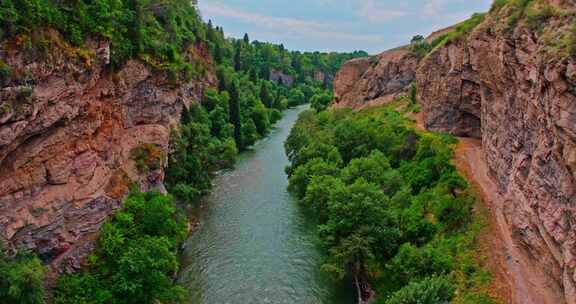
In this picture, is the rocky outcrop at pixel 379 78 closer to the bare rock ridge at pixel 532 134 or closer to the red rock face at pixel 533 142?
the bare rock ridge at pixel 532 134

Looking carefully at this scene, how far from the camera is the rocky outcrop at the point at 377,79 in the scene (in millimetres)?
63156

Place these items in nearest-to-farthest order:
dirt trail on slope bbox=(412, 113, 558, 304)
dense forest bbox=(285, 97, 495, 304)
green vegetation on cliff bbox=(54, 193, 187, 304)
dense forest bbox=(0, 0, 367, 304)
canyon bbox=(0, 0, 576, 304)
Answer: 1. canyon bbox=(0, 0, 576, 304)
2. dense forest bbox=(0, 0, 367, 304)
3. dirt trail on slope bbox=(412, 113, 558, 304)
4. green vegetation on cliff bbox=(54, 193, 187, 304)
5. dense forest bbox=(285, 97, 495, 304)

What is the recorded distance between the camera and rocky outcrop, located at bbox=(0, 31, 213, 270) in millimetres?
19141

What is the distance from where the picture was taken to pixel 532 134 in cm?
2159

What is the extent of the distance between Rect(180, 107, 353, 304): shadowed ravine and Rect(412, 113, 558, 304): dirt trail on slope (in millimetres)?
7957

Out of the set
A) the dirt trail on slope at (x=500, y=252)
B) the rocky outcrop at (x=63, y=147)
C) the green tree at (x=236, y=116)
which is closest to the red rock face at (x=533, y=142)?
the dirt trail on slope at (x=500, y=252)

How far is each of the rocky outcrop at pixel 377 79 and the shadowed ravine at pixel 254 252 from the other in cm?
2676

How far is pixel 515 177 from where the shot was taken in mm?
22812

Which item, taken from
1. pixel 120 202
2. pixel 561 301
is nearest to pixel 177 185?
pixel 120 202

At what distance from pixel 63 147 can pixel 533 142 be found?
77.0 feet

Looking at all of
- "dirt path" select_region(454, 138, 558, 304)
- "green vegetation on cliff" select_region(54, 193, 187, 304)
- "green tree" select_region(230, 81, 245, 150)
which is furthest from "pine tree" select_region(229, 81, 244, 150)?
"green vegetation on cliff" select_region(54, 193, 187, 304)

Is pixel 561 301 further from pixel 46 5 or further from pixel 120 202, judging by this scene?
pixel 46 5

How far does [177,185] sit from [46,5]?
17.7 m

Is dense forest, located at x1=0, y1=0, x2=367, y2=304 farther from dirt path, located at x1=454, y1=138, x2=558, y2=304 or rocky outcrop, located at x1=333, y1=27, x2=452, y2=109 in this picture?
rocky outcrop, located at x1=333, y1=27, x2=452, y2=109
